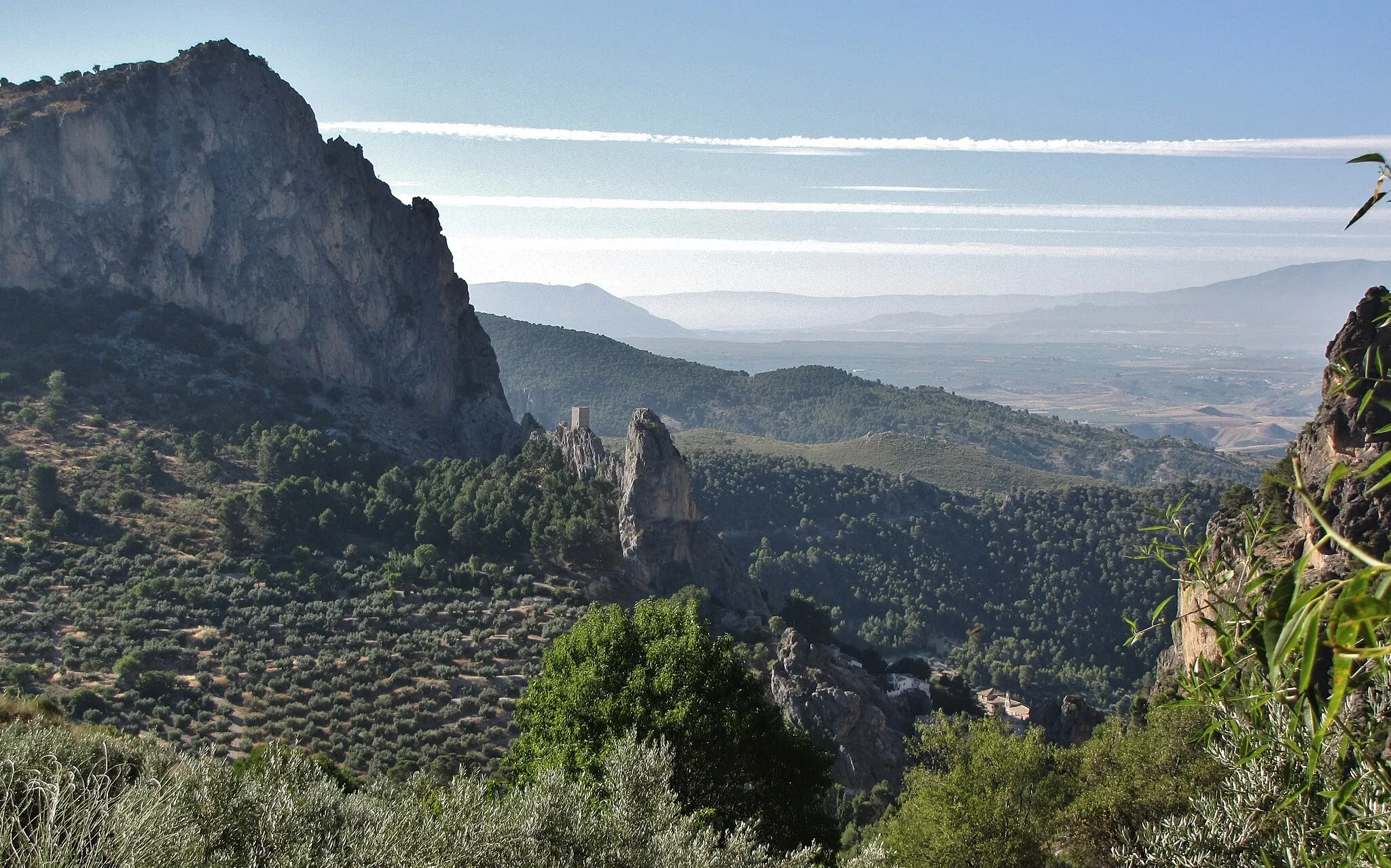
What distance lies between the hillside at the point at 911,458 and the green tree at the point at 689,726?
63.9 m

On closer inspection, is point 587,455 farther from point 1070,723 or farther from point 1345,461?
point 1345,461

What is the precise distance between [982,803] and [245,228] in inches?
2334

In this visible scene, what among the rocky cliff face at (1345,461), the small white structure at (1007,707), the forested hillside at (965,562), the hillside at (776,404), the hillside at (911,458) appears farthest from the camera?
the hillside at (776,404)

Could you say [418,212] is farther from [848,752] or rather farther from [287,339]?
[848,752]

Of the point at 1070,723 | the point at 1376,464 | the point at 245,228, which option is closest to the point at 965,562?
the point at 1070,723

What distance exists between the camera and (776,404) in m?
158

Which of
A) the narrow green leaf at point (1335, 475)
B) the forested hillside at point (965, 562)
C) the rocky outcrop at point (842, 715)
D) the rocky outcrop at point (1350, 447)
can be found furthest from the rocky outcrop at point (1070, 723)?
the narrow green leaf at point (1335, 475)

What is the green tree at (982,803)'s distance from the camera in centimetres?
1634

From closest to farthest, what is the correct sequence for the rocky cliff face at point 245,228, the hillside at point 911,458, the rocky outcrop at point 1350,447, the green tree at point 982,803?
the green tree at point 982,803, the rocky outcrop at point 1350,447, the rocky cliff face at point 245,228, the hillside at point 911,458

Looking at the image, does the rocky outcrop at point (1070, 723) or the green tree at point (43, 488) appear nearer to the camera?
the rocky outcrop at point (1070, 723)

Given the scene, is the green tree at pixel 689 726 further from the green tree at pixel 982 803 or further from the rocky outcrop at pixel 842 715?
the rocky outcrop at pixel 842 715

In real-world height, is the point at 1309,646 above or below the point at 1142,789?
above

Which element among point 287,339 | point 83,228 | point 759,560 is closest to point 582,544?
point 759,560

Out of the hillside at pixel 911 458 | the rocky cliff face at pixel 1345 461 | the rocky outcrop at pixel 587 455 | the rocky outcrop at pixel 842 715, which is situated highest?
the rocky cliff face at pixel 1345 461
